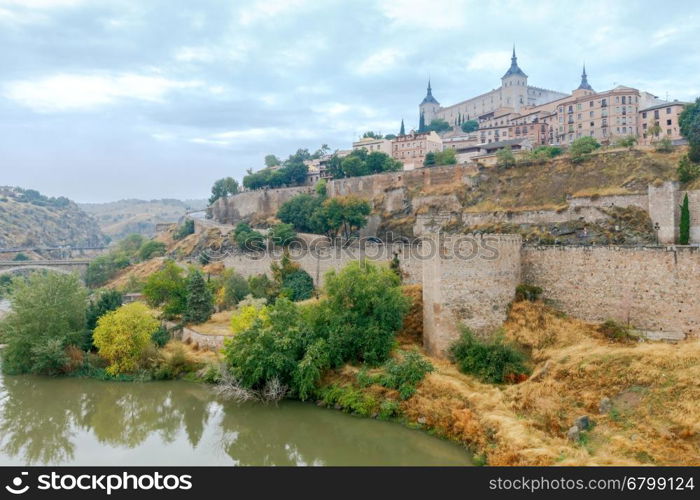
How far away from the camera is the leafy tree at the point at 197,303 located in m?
24.7

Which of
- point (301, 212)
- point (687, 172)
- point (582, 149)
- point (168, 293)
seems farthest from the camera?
point (301, 212)

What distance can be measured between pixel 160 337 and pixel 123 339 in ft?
7.60

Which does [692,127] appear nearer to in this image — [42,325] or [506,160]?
[506,160]

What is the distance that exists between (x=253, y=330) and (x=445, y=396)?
667cm

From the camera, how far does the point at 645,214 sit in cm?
2750

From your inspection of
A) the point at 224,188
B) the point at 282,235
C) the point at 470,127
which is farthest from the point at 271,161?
the point at 282,235

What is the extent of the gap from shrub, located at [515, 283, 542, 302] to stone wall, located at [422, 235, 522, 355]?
0.51m

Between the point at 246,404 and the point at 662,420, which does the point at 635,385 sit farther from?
the point at 246,404

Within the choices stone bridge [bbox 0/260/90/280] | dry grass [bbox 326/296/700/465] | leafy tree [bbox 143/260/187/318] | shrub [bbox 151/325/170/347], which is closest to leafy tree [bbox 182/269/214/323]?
leafy tree [bbox 143/260/187/318]

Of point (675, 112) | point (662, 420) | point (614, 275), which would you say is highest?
point (675, 112)

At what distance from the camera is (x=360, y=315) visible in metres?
17.8

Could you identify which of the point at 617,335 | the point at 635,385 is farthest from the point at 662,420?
the point at 617,335

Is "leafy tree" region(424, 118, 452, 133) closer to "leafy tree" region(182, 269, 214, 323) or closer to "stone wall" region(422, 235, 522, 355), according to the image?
"leafy tree" region(182, 269, 214, 323)

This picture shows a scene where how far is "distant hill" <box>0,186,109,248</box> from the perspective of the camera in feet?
324
